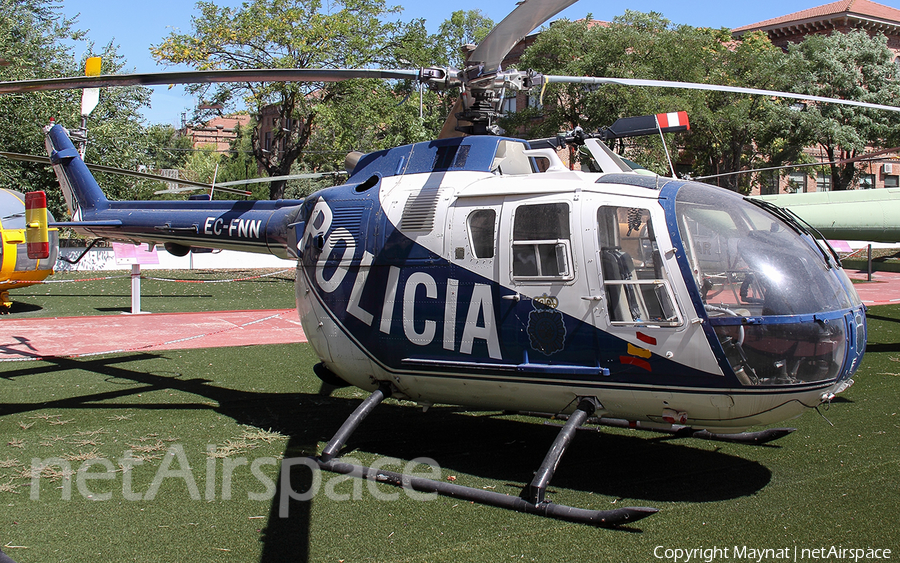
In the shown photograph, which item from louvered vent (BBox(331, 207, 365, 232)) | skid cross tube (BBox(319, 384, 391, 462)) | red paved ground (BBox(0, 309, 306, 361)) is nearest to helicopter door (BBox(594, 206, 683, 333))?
skid cross tube (BBox(319, 384, 391, 462))

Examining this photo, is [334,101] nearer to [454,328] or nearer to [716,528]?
[454,328]

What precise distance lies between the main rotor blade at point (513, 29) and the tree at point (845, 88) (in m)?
35.0

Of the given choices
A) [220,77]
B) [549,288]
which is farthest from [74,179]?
[549,288]

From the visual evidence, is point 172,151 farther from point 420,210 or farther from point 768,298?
point 768,298

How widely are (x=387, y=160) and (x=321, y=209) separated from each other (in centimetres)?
85

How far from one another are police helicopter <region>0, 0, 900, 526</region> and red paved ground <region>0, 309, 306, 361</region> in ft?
20.8

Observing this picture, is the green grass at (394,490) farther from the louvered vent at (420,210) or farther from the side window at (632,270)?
the louvered vent at (420,210)

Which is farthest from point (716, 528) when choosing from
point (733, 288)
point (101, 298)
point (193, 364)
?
point (101, 298)

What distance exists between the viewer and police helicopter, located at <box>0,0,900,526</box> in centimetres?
508

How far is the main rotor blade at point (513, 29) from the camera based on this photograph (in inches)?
190

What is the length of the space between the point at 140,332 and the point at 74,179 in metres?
3.95

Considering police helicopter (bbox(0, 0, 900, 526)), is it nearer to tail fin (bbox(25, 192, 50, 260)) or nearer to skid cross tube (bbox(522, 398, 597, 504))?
skid cross tube (bbox(522, 398, 597, 504))

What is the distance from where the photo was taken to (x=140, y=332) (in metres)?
13.7

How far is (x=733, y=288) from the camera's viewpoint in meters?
5.12
